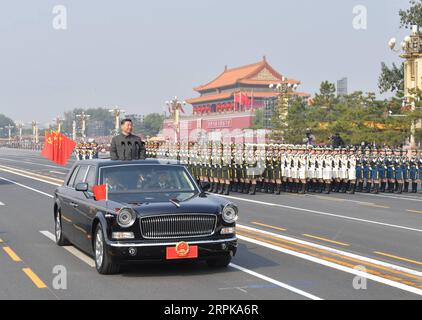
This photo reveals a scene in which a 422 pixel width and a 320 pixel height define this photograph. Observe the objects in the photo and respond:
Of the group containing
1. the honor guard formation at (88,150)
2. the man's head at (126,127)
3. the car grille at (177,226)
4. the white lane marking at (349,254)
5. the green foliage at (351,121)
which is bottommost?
the white lane marking at (349,254)

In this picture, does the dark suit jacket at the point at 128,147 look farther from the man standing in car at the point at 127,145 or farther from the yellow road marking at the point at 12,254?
the yellow road marking at the point at 12,254

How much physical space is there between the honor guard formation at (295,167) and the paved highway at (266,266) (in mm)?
8445

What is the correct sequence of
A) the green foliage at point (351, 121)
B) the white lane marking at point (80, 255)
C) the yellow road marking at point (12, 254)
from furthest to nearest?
the green foliage at point (351, 121) → the yellow road marking at point (12, 254) → the white lane marking at point (80, 255)

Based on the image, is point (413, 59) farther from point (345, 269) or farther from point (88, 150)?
point (345, 269)

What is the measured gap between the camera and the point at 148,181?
35.9 feet

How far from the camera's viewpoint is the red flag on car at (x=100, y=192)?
10.5m

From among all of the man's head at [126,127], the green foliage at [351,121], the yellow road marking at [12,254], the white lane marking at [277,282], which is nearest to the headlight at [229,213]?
the white lane marking at [277,282]

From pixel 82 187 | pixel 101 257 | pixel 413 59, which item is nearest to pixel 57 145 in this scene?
pixel 413 59

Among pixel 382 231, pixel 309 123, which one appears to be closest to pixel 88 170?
pixel 382 231

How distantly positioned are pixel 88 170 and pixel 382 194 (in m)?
19.2

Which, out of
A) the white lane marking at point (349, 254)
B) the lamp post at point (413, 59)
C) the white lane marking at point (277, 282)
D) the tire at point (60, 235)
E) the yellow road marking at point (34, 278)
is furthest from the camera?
the lamp post at point (413, 59)

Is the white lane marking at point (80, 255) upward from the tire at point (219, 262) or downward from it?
downward

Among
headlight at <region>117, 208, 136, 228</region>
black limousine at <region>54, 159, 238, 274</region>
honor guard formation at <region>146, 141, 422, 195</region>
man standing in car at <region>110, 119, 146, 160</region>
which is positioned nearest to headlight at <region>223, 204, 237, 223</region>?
black limousine at <region>54, 159, 238, 274</region>
